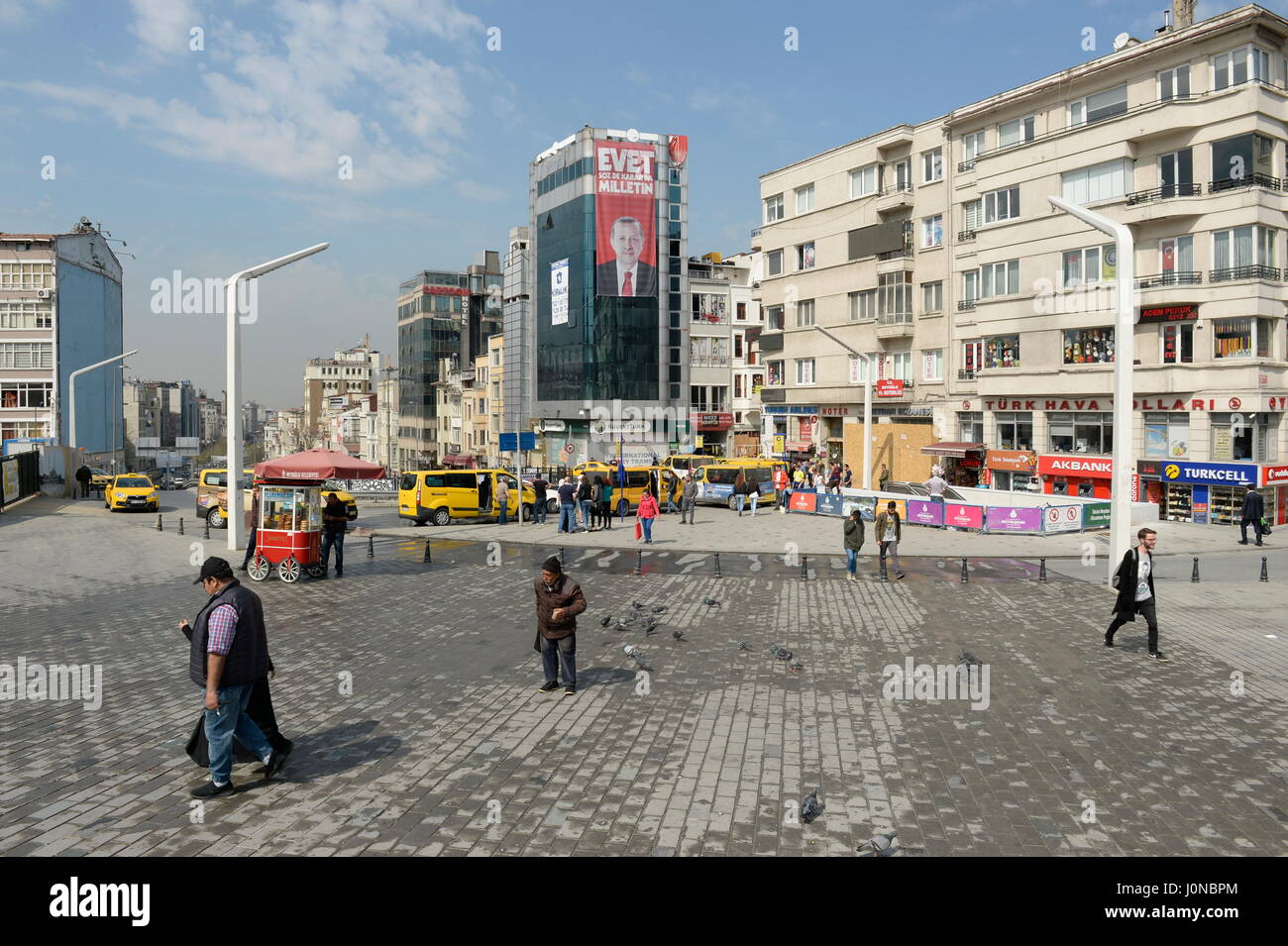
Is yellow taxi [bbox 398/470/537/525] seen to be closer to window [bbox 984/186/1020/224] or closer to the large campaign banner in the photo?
window [bbox 984/186/1020/224]

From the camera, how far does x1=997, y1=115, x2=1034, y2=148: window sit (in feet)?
126

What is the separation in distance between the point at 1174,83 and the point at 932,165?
1284cm

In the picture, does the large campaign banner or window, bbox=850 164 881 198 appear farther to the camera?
the large campaign banner

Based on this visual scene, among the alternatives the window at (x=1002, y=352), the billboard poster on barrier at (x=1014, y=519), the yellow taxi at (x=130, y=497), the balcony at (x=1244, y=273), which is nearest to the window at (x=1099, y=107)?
the balcony at (x=1244, y=273)

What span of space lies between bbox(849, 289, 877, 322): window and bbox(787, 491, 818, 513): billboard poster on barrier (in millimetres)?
16306

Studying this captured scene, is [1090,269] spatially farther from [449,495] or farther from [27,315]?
[27,315]

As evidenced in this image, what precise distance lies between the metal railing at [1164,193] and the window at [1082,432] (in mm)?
7934

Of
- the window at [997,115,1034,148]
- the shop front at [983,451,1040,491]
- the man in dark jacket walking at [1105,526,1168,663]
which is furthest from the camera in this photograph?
the window at [997,115,1034,148]

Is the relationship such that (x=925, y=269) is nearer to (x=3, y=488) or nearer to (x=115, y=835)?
(x=3, y=488)

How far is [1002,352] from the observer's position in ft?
130

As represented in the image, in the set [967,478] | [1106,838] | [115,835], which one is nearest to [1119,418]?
[1106,838]

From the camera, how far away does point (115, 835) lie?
6242 millimetres

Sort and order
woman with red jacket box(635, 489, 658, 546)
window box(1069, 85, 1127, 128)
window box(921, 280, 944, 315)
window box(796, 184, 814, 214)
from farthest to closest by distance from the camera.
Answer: window box(796, 184, 814, 214)
window box(921, 280, 944, 315)
window box(1069, 85, 1127, 128)
woman with red jacket box(635, 489, 658, 546)

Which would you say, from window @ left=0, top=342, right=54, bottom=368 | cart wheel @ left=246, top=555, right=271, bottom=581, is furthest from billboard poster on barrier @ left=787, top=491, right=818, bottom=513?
window @ left=0, top=342, right=54, bottom=368
